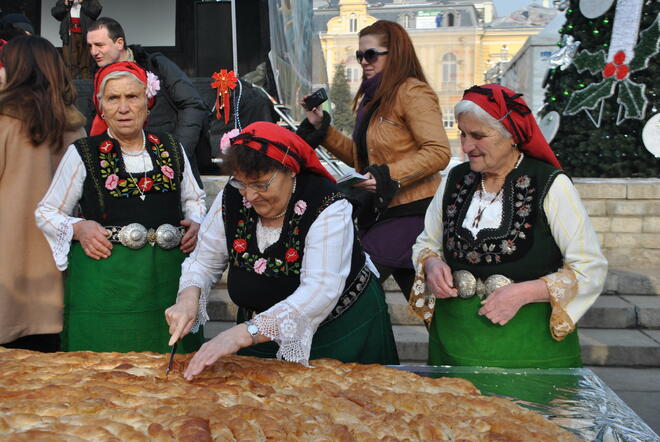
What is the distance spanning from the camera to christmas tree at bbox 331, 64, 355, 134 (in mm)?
50344

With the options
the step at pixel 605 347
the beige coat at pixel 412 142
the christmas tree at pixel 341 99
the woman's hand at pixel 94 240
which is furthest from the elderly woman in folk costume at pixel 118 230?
the christmas tree at pixel 341 99

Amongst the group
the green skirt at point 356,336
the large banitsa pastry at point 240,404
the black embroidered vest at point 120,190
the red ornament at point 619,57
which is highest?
the red ornament at point 619,57

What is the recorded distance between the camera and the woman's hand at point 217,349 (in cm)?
187

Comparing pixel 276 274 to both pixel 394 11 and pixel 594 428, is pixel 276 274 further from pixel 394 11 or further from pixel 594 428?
pixel 394 11

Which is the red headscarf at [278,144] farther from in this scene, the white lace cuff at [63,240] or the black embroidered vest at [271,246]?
the white lace cuff at [63,240]

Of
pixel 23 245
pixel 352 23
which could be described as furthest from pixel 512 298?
pixel 352 23

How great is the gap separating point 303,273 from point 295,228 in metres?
0.17

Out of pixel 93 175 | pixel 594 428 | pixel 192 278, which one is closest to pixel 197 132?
pixel 93 175

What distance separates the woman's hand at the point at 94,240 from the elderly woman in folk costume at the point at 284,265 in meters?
0.51

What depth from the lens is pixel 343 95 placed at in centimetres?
5278

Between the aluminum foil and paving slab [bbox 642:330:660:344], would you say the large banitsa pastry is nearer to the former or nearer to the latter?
the aluminum foil

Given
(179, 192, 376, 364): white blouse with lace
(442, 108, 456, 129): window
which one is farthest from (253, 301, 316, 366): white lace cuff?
(442, 108, 456, 129): window

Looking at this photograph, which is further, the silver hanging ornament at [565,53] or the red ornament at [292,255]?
the silver hanging ornament at [565,53]

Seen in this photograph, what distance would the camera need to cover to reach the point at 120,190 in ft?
9.29
